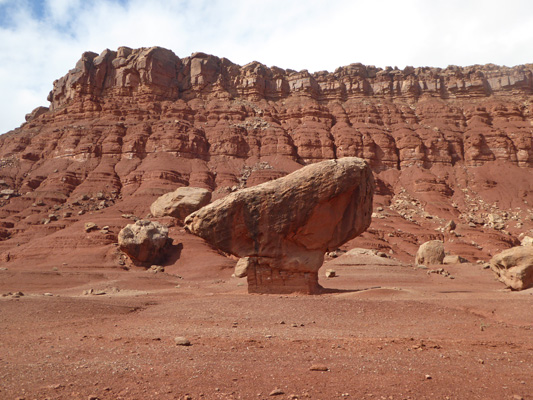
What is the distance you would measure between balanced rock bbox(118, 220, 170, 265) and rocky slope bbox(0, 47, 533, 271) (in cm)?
177

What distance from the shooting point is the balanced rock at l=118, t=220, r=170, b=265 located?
115ft

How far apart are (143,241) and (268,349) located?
29.8 m

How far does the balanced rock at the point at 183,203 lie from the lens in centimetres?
4444

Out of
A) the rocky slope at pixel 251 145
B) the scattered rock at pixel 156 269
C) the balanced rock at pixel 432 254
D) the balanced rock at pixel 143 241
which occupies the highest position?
the rocky slope at pixel 251 145

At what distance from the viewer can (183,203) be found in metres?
44.7

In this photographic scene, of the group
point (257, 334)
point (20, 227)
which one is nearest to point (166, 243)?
point (20, 227)

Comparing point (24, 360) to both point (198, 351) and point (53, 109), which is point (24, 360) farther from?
point (53, 109)

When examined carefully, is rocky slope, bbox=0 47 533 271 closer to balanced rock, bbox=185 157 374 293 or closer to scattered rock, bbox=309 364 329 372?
balanced rock, bbox=185 157 374 293

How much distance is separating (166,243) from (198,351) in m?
32.5

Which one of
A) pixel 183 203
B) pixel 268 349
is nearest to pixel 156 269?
pixel 183 203

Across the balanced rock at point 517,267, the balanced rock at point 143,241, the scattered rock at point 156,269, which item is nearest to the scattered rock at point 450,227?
the balanced rock at point 517,267

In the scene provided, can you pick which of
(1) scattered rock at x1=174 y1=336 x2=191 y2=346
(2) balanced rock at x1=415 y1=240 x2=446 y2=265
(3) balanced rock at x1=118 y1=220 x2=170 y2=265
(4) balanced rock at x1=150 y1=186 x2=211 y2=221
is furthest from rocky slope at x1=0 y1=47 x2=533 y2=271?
(1) scattered rock at x1=174 y1=336 x2=191 y2=346

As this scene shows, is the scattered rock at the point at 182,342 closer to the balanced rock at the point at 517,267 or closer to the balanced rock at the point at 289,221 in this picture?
the balanced rock at the point at 289,221

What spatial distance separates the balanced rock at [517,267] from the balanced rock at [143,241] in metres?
27.5
